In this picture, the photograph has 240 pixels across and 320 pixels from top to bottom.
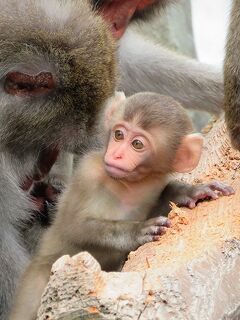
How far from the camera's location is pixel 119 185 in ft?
13.8

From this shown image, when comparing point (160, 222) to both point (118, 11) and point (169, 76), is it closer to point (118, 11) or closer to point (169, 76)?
point (118, 11)

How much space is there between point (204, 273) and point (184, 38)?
317 inches

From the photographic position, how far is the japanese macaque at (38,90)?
4.26m

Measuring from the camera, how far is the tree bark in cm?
295

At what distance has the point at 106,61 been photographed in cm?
443

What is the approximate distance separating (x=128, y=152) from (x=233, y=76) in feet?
3.01

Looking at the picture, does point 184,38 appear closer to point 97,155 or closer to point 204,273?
point 97,155

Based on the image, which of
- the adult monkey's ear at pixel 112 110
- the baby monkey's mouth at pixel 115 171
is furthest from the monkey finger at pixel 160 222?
the adult monkey's ear at pixel 112 110

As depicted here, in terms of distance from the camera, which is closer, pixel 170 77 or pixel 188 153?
pixel 188 153

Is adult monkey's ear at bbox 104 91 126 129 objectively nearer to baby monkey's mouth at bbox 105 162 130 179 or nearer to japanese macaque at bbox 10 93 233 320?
japanese macaque at bbox 10 93 233 320

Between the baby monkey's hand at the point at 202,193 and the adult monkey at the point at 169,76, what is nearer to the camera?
the baby monkey's hand at the point at 202,193

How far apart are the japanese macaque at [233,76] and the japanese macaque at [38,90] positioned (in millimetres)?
653

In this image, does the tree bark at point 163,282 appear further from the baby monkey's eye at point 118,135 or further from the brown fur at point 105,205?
the baby monkey's eye at point 118,135

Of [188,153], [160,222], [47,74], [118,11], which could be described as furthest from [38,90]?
[118,11]
